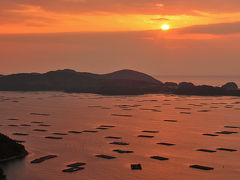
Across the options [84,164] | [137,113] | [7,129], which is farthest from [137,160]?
[137,113]

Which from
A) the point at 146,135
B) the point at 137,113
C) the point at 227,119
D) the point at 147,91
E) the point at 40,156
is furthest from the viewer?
the point at 147,91

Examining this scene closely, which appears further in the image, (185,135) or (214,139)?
(185,135)

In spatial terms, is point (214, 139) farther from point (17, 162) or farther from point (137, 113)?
point (137, 113)

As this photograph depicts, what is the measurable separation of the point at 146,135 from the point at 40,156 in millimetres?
21463

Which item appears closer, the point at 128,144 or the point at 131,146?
the point at 131,146

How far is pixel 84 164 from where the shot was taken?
1732 inches

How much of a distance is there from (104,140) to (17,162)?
16277 mm

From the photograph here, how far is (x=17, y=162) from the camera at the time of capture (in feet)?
149

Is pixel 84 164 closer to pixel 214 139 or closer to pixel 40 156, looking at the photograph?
pixel 40 156

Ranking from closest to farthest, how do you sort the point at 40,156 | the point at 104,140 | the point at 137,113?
the point at 40,156 → the point at 104,140 → the point at 137,113

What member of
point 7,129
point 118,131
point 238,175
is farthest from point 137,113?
point 238,175

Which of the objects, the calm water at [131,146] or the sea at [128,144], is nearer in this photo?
the calm water at [131,146]

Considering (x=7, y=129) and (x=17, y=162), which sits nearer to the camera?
(x=17, y=162)

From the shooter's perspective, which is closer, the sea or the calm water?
the calm water
